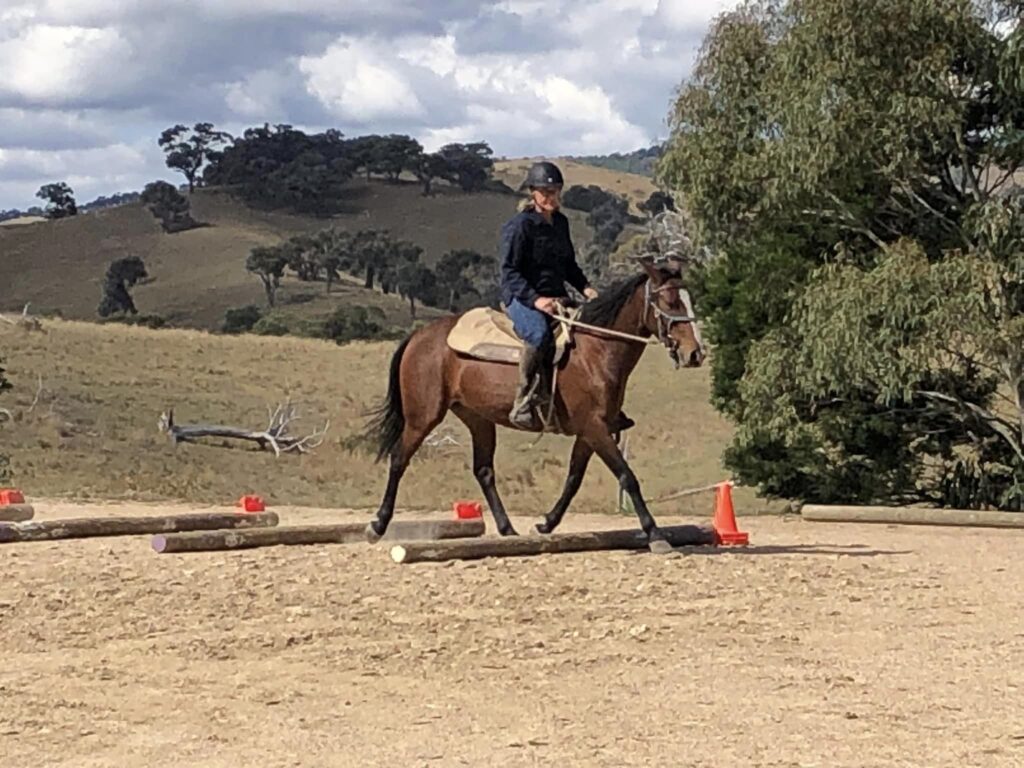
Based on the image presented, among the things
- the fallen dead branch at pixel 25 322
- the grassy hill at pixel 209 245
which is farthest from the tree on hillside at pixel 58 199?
the fallen dead branch at pixel 25 322

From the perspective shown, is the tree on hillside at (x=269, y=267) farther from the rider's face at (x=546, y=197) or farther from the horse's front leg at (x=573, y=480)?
the rider's face at (x=546, y=197)

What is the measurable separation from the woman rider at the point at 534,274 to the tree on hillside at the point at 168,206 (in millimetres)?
96050

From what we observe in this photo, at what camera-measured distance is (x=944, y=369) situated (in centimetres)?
2098

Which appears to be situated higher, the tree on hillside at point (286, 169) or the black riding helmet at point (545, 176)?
the tree on hillside at point (286, 169)

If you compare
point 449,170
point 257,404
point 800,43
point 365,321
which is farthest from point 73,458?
point 449,170

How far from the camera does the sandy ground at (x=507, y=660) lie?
686 cm

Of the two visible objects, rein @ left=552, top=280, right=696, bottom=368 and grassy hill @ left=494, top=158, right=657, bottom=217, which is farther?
grassy hill @ left=494, top=158, right=657, bottom=217

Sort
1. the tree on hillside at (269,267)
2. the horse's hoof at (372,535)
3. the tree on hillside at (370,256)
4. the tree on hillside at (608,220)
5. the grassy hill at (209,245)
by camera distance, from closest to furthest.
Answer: the horse's hoof at (372,535) < the tree on hillside at (269,267) < the grassy hill at (209,245) < the tree on hillside at (370,256) < the tree on hillside at (608,220)

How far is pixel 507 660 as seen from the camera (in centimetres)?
873

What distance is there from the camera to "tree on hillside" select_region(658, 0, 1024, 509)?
64.0ft

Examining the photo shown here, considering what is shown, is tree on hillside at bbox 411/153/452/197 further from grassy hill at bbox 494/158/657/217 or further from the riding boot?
the riding boot

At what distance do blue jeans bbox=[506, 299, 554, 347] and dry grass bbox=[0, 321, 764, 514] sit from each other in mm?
7606

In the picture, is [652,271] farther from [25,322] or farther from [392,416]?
[25,322]

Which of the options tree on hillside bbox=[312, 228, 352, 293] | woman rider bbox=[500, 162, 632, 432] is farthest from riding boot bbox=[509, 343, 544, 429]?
tree on hillside bbox=[312, 228, 352, 293]
